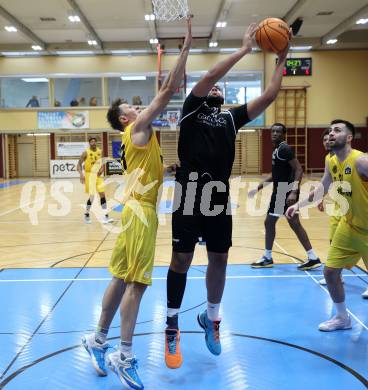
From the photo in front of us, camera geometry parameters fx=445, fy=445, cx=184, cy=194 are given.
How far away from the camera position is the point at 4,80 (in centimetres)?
2664

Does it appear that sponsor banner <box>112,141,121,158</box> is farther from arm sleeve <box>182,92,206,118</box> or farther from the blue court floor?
arm sleeve <box>182,92,206,118</box>

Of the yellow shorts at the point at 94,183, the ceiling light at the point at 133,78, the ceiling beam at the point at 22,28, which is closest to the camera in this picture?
the yellow shorts at the point at 94,183

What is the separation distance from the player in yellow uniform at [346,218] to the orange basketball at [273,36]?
3.64 feet

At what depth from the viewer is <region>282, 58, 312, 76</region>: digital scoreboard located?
2499 centimetres

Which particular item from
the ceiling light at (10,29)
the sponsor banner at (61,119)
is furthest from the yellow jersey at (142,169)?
the sponsor banner at (61,119)

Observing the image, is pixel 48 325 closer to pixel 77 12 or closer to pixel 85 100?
pixel 77 12

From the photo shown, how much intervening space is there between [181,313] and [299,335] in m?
1.17

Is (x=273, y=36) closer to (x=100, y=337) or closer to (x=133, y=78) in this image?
(x=100, y=337)

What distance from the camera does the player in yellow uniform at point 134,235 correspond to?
2975mm

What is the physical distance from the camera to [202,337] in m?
3.89

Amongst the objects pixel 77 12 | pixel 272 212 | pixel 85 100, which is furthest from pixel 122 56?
pixel 272 212

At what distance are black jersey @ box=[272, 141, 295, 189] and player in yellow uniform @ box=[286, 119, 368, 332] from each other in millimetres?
1960

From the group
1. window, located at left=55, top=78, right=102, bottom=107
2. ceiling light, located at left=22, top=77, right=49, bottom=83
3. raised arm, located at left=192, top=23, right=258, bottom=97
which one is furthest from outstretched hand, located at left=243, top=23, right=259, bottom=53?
ceiling light, located at left=22, top=77, right=49, bottom=83

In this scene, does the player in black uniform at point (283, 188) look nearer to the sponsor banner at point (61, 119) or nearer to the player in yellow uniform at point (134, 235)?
the player in yellow uniform at point (134, 235)
